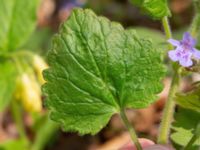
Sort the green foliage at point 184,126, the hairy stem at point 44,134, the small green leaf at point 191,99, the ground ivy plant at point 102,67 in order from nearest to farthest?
1. the small green leaf at point 191,99
2. the ground ivy plant at point 102,67
3. the green foliage at point 184,126
4. the hairy stem at point 44,134

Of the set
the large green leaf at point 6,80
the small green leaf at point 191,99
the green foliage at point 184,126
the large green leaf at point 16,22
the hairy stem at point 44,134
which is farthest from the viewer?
the hairy stem at point 44,134

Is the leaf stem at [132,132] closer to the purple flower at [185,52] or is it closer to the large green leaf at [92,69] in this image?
the large green leaf at [92,69]

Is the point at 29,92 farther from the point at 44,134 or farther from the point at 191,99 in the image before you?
the point at 191,99

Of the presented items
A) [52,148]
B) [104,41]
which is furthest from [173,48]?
[52,148]

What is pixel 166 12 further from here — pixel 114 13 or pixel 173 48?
pixel 114 13

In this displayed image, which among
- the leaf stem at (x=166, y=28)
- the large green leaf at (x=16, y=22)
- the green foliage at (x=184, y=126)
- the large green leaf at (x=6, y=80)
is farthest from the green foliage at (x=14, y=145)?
the leaf stem at (x=166, y=28)

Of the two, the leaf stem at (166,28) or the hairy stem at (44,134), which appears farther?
the hairy stem at (44,134)

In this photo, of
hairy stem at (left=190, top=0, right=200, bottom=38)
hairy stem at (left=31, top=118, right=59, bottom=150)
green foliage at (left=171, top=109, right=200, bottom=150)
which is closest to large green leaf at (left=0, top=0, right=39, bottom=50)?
hairy stem at (left=31, top=118, right=59, bottom=150)

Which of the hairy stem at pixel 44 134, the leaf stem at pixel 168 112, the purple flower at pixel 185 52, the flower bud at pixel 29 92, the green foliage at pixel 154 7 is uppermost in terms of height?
the green foliage at pixel 154 7

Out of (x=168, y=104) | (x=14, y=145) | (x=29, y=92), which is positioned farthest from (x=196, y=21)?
(x=14, y=145)
